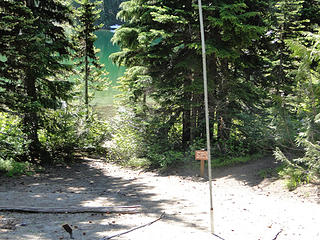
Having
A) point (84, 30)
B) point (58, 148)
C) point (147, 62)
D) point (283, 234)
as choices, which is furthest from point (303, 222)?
point (84, 30)

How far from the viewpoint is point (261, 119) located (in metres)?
11.4

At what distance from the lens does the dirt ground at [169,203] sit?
18.7 ft

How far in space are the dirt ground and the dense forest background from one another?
1.33m

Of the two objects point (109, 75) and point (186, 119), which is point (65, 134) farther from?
point (109, 75)

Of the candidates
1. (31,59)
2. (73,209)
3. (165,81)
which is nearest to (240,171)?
(165,81)

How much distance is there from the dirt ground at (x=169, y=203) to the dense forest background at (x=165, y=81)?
52.6 inches

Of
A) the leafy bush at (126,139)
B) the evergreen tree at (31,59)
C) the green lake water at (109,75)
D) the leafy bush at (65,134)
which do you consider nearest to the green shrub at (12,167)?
the evergreen tree at (31,59)

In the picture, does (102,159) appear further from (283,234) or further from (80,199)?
(283,234)

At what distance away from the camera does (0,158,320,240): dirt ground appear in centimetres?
570

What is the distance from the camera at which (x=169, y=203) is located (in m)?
8.09

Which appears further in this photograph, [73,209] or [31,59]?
[31,59]

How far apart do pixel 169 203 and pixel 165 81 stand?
19.4ft

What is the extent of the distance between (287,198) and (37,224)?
5953mm

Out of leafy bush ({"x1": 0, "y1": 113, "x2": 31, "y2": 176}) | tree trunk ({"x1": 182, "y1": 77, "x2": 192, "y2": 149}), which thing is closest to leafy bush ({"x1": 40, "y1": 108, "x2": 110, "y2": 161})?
leafy bush ({"x1": 0, "y1": 113, "x2": 31, "y2": 176})
